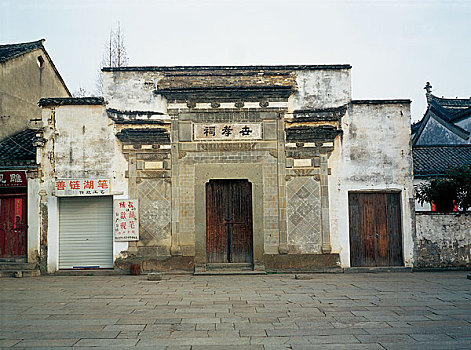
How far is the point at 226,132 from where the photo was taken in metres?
12.7

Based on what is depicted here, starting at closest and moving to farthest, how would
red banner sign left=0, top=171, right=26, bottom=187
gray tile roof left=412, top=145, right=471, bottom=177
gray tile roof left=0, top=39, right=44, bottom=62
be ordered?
1. red banner sign left=0, top=171, right=26, bottom=187
2. gray tile roof left=412, top=145, right=471, bottom=177
3. gray tile roof left=0, top=39, right=44, bottom=62

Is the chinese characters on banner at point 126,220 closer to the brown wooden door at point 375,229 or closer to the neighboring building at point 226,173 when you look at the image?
the neighboring building at point 226,173

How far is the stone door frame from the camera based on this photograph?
1246 centimetres

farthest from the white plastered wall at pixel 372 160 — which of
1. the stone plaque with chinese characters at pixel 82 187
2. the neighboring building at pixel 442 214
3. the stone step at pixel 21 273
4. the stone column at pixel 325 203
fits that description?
the stone step at pixel 21 273

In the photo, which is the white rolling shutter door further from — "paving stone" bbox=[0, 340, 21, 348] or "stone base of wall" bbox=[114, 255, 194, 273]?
"paving stone" bbox=[0, 340, 21, 348]

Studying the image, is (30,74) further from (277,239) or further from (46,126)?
(277,239)

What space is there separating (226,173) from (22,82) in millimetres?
9395

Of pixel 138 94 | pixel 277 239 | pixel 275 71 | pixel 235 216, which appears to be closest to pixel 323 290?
pixel 277 239

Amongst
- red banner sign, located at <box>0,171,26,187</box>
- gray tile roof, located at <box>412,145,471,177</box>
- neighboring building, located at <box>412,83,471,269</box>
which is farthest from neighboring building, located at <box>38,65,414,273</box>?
gray tile roof, located at <box>412,145,471,177</box>

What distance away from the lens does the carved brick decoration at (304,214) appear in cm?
1248

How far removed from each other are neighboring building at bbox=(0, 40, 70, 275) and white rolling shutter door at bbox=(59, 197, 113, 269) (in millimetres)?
696

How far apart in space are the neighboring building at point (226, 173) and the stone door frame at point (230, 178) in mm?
30

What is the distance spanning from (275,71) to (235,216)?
4509mm

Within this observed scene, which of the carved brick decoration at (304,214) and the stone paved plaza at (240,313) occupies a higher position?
the carved brick decoration at (304,214)
